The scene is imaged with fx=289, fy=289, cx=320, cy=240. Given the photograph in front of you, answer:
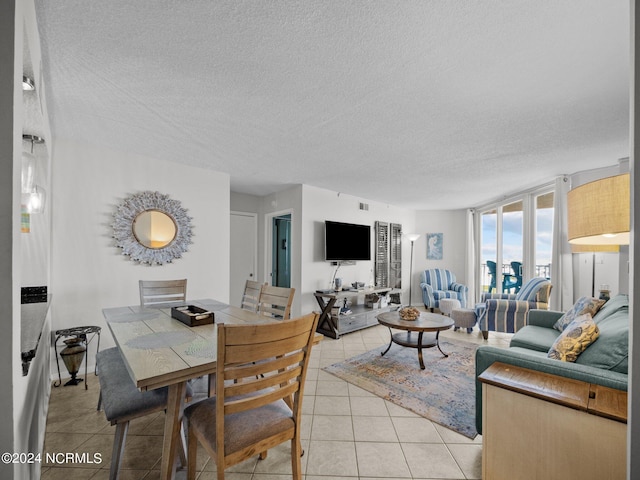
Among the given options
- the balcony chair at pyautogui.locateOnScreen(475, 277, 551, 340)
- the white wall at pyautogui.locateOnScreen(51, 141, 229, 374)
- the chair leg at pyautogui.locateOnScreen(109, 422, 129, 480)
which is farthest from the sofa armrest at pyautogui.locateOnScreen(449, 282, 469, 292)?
the chair leg at pyautogui.locateOnScreen(109, 422, 129, 480)

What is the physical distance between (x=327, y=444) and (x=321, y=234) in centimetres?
332

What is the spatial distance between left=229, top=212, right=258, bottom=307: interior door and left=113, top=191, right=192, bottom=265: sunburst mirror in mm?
1691

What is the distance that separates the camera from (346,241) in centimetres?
514

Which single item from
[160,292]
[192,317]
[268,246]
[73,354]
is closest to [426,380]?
[192,317]

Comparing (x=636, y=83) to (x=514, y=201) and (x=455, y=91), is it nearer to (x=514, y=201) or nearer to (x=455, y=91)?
(x=455, y=91)

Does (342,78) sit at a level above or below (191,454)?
above

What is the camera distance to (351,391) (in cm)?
263

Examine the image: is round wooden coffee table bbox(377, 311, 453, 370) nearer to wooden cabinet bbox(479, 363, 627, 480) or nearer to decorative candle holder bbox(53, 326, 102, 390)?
wooden cabinet bbox(479, 363, 627, 480)

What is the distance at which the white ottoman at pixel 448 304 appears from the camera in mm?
5364

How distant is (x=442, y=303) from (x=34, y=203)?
5728 mm

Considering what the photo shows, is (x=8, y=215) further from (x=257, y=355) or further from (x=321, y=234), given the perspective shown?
(x=321, y=234)

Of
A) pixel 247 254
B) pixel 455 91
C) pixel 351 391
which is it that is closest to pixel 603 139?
pixel 455 91

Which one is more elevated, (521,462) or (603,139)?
(603,139)

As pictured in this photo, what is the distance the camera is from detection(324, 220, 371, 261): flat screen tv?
4844 mm
